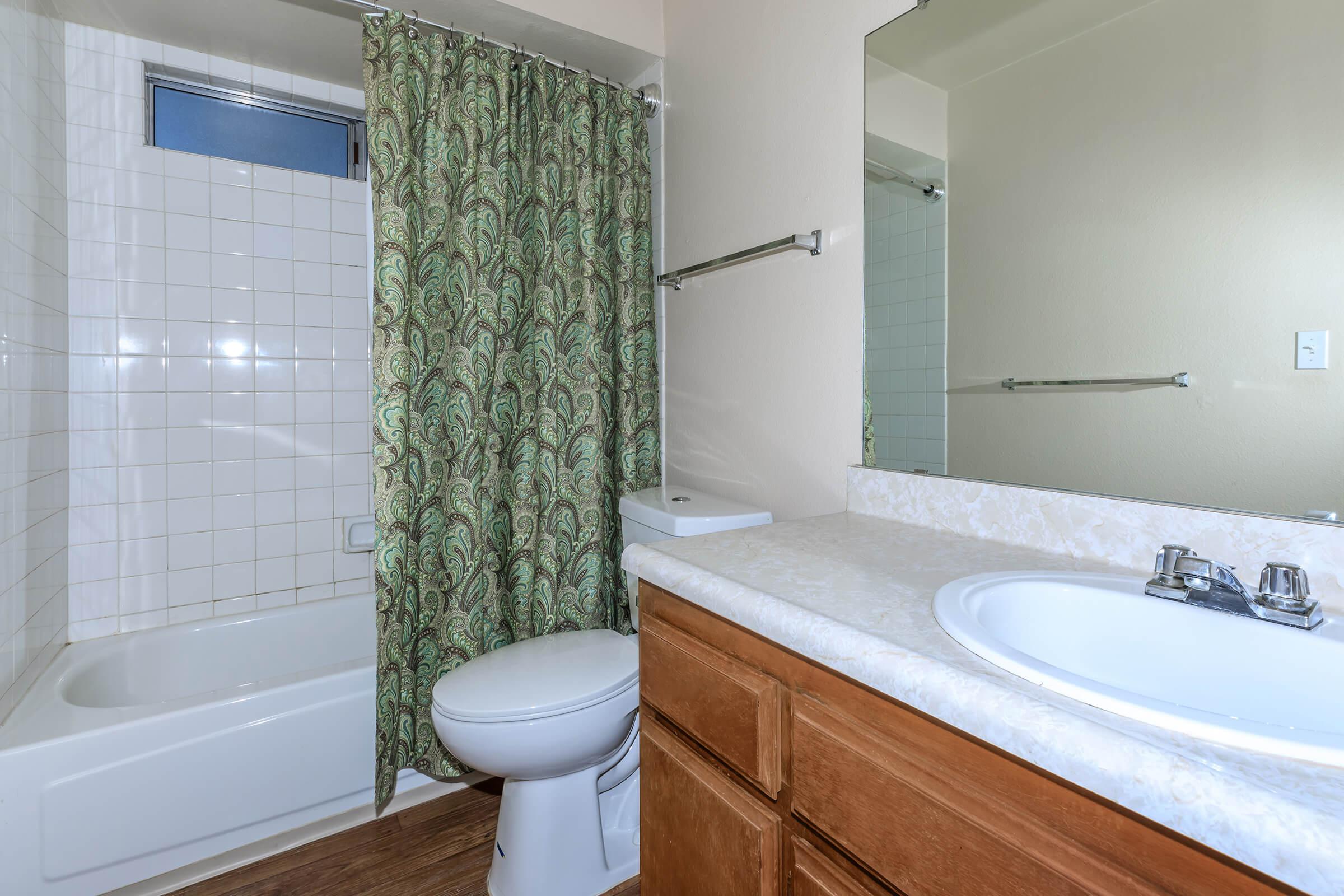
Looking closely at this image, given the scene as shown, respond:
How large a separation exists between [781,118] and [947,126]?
0.50 m

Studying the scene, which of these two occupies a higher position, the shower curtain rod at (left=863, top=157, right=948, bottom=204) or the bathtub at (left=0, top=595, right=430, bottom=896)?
the shower curtain rod at (left=863, top=157, right=948, bottom=204)

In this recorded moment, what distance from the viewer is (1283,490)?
2.52ft

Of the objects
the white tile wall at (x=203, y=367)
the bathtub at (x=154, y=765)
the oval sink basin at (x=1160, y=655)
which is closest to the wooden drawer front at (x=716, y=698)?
the oval sink basin at (x=1160, y=655)

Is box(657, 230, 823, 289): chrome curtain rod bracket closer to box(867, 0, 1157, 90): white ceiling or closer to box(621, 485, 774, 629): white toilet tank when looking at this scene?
box(867, 0, 1157, 90): white ceiling

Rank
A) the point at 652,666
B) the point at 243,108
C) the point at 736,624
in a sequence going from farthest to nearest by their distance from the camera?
the point at 243,108 → the point at 652,666 → the point at 736,624

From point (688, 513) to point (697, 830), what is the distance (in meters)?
0.76

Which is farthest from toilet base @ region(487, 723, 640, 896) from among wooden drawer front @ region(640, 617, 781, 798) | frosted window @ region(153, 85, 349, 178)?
frosted window @ region(153, 85, 349, 178)

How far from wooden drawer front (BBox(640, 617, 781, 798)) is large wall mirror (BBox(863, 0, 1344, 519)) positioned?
588 millimetres

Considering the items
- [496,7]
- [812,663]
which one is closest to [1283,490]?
[812,663]

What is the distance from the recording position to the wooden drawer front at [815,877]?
67 centimetres

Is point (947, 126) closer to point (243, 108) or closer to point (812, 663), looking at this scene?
point (812, 663)

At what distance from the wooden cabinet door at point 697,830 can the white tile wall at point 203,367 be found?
5.40 ft

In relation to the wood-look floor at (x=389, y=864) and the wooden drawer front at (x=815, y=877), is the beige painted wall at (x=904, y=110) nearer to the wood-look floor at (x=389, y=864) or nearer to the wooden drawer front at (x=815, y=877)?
the wooden drawer front at (x=815, y=877)

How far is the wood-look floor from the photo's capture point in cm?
145
